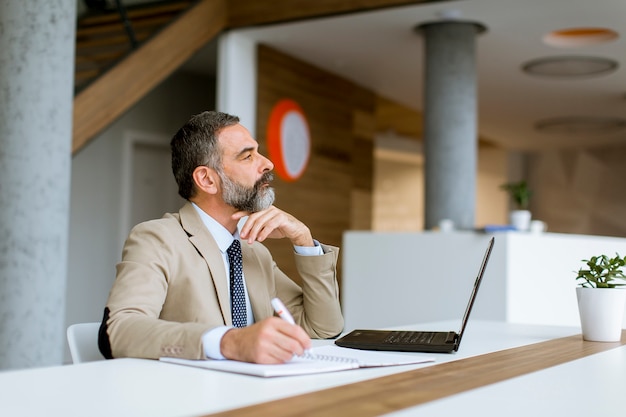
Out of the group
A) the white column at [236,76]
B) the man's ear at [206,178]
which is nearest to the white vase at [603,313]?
the man's ear at [206,178]

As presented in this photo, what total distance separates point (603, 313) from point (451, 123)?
4.61 m

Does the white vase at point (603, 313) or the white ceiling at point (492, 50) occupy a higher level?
the white ceiling at point (492, 50)

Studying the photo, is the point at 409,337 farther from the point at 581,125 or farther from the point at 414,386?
the point at 581,125

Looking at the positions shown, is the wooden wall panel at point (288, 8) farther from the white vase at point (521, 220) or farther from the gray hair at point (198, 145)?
the gray hair at point (198, 145)

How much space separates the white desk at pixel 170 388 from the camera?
1.18 metres

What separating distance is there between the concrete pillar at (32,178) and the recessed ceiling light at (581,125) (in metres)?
8.96

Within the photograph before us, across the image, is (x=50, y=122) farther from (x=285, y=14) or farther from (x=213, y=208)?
(x=285, y=14)

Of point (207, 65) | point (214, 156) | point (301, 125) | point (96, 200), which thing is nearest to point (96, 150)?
point (96, 200)

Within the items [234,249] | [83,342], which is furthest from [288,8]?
[83,342]

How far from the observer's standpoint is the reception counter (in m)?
5.25

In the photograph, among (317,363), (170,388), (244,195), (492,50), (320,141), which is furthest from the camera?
(320,141)

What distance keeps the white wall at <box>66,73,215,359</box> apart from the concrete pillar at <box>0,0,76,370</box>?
119 inches

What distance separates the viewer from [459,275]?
5.55 metres

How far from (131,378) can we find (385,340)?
676 mm
